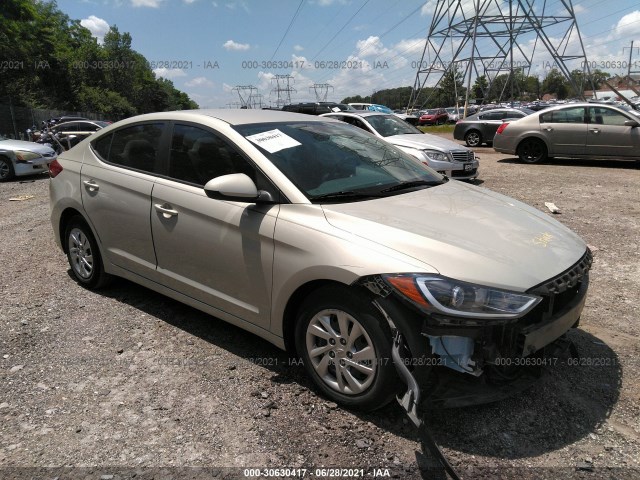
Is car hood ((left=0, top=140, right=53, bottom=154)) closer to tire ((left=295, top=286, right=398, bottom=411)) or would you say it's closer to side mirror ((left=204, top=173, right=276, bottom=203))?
side mirror ((left=204, top=173, right=276, bottom=203))

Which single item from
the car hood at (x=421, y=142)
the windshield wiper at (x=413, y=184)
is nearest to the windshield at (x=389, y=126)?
the car hood at (x=421, y=142)


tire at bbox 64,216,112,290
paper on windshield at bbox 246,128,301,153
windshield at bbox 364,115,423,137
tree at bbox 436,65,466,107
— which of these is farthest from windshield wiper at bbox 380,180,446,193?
tree at bbox 436,65,466,107

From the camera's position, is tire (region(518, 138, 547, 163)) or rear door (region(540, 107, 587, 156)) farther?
tire (region(518, 138, 547, 163))

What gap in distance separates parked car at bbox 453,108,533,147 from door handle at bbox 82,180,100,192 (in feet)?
51.3

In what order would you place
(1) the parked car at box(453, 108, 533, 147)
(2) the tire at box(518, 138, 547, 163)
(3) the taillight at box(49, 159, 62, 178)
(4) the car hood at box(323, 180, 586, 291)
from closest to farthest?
(4) the car hood at box(323, 180, 586, 291) < (3) the taillight at box(49, 159, 62, 178) < (2) the tire at box(518, 138, 547, 163) < (1) the parked car at box(453, 108, 533, 147)

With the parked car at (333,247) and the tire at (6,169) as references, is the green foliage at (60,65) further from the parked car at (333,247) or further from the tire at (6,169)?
the parked car at (333,247)

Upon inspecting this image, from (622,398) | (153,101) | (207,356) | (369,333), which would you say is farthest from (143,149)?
(153,101)

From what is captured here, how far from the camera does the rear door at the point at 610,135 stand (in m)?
11.5

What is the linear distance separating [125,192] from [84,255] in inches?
40.9

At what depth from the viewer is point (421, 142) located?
9898 mm

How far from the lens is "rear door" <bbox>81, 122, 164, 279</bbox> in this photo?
376cm

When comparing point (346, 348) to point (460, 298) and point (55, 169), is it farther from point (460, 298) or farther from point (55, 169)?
point (55, 169)

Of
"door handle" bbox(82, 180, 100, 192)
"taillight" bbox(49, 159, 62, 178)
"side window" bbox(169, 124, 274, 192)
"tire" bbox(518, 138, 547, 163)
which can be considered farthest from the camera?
"tire" bbox(518, 138, 547, 163)

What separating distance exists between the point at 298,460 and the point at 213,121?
2305 mm
